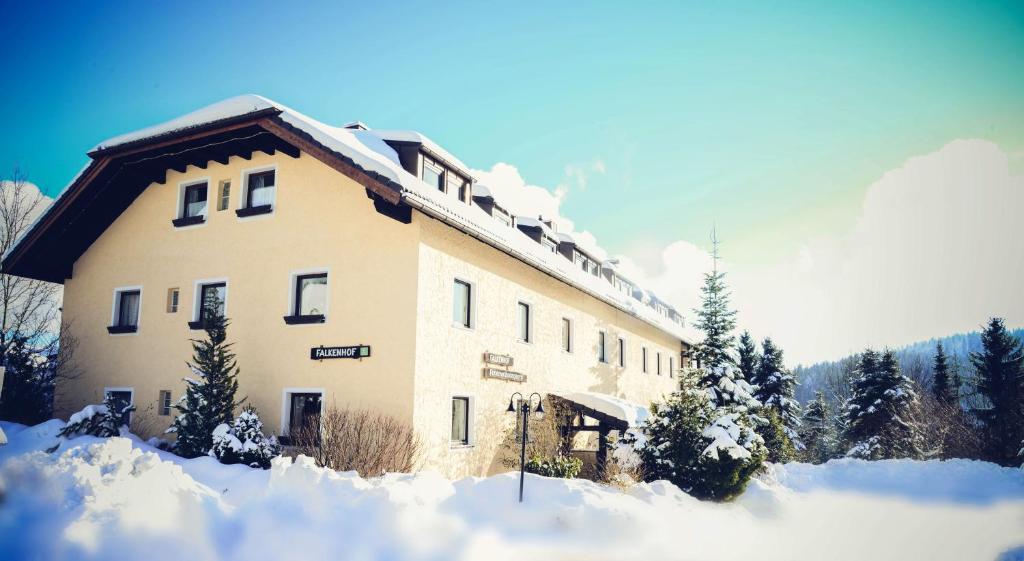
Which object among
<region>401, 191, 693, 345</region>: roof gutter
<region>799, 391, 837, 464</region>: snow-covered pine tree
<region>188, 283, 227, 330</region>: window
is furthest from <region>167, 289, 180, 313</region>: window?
<region>799, 391, 837, 464</region>: snow-covered pine tree

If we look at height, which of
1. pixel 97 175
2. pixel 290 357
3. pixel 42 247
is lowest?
pixel 290 357

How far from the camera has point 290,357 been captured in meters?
14.1

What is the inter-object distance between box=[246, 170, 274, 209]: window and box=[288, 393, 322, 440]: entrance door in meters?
4.69

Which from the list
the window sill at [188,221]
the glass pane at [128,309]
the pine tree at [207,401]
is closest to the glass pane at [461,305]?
the pine tree at [207,401]

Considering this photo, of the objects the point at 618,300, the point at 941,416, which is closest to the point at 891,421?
the point at 941,416

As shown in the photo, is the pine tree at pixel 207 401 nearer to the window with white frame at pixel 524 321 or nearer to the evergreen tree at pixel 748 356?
the window with white frame at pixel 524 321

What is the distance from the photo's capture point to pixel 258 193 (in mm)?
15555

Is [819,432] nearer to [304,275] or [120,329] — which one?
[304,275]

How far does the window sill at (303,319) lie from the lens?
1396cm

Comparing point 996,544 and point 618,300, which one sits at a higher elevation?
point 618,300

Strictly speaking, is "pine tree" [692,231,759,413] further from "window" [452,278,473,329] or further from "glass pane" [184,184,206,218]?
"glass pane" [184,184,206,218]

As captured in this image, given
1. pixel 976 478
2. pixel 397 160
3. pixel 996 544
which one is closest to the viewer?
pixel 996 544

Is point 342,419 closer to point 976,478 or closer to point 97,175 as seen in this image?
point 97,175

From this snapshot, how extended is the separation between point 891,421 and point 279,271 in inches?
1215
